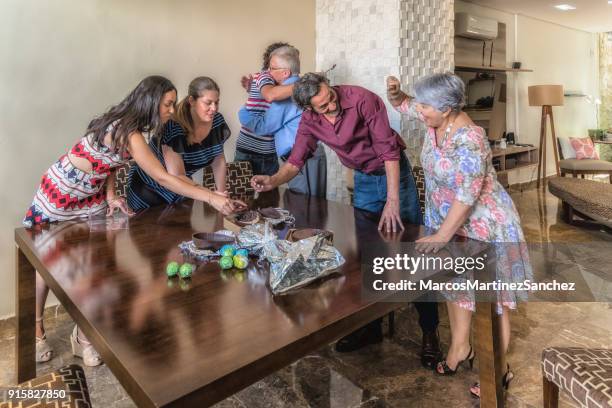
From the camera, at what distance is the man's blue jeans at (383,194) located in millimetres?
2238

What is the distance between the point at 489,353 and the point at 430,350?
2.26 ft

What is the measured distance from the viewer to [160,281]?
1255mm

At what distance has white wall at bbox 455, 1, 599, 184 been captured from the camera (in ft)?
22.0

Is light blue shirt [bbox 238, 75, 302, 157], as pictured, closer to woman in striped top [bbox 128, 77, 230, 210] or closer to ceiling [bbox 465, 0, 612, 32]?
woman in striped top [bbox 128, 77, 230, 210]

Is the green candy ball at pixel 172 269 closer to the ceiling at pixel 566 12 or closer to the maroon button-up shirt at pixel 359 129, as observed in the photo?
the maroon button-up shirt at pixel 359 129

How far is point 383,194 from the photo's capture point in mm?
2217

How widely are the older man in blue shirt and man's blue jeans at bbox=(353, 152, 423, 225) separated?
476 mm

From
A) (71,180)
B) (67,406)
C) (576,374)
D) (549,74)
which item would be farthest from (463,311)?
(549,74)

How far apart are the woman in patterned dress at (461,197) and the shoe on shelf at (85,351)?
1.70 metres

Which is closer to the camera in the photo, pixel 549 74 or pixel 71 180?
pixel 71 180

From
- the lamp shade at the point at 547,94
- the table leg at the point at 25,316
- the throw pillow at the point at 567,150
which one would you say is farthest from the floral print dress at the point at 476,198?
the throw pillow at the point at 567,150

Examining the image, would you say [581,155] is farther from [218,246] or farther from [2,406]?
[2,406]

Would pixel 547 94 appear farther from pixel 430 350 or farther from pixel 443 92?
pixel 443 92

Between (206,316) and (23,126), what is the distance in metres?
2.33
